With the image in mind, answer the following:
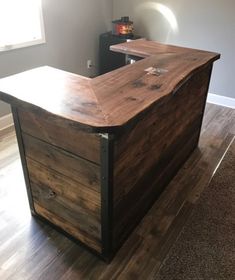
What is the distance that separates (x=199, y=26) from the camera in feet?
10.5

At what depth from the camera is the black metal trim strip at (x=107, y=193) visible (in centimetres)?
113

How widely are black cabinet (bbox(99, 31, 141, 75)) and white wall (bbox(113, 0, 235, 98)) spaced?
0.96 feet

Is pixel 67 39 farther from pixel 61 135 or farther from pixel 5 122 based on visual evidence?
pixel 61 135

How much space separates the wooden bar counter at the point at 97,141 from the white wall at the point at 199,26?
1.51 metres

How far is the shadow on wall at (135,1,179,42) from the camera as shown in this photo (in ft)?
11.0

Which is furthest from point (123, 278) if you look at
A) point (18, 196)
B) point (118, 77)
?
point (118, 77)

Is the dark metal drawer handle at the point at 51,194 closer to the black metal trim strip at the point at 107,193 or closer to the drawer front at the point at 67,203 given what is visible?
the drawer front at the point at 67,203

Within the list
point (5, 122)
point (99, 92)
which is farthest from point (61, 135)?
point (5, 122)

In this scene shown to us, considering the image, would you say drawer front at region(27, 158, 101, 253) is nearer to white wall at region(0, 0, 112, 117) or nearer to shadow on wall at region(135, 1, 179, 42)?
white wall at region(0, 0, 112, 117)

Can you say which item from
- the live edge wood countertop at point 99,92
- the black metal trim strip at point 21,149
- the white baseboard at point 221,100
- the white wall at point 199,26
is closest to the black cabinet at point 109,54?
the white wall at point 199,26

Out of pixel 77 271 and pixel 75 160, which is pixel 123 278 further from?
pixel 75 160

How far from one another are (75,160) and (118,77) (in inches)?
22.1

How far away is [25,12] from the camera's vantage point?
9.07ft

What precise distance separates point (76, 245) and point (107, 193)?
0.52 metres
